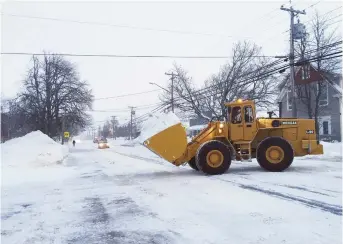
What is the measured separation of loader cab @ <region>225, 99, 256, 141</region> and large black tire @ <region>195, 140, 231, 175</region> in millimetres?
709

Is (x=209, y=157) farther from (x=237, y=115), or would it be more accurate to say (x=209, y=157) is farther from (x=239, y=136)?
(x=237, y=115)

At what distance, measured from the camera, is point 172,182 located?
1048cm

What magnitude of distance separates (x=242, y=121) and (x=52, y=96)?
37073 mm

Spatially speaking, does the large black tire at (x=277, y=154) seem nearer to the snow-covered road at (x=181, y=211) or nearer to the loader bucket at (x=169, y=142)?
the snow-covered road at (x=181, y=211)

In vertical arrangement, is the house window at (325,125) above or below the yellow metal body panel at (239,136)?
above

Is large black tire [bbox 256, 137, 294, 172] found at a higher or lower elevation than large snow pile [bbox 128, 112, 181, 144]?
lower

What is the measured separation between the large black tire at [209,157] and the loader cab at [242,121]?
71 centimetres

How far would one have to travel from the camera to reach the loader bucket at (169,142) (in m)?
11.7

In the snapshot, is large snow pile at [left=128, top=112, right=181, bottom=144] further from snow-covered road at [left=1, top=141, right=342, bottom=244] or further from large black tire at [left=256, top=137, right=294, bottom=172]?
large black tire at [left=256, top=137, right=294, bottom=172]

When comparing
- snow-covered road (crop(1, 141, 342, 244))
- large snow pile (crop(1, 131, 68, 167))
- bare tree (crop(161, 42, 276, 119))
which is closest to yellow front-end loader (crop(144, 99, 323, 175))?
snow-covered road (crop(1, 141, 342, 244))

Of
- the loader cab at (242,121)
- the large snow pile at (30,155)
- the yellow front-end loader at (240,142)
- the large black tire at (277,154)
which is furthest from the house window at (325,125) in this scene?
the large snow pile at (30,155)

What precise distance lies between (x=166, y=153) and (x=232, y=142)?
7.91ft

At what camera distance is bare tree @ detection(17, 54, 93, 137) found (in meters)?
44.6

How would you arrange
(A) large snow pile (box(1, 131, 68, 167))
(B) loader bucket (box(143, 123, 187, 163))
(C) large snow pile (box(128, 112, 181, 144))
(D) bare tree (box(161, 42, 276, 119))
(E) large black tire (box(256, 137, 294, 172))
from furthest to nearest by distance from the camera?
(D) bare tree (box(161, 42, 276, 119))
(A) large snow pile (box(1, 131, 68, 167))
(E) large black tire (box(256, 137, 294, 172))
(C) large snow pile (box(128, 112, 181, 144))
(B) loader bucket (box(143, 123, 187, 163))
